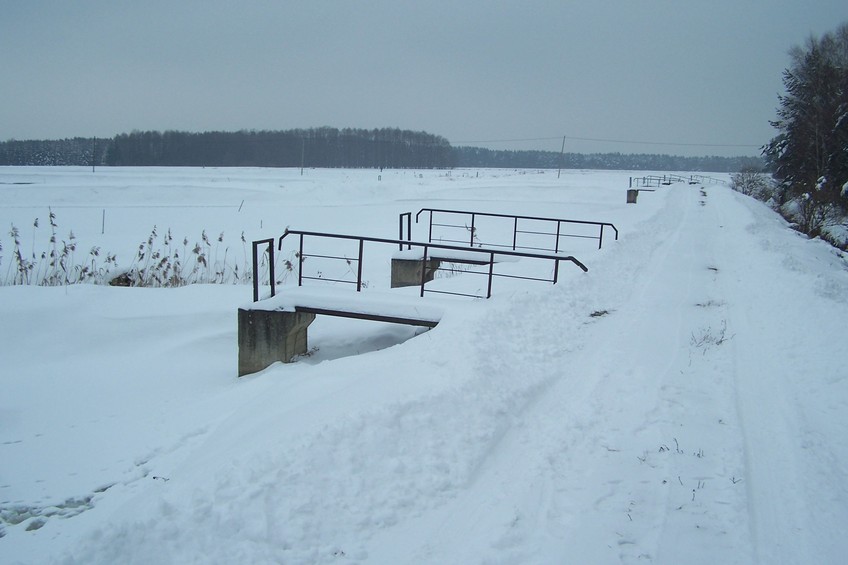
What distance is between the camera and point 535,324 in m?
7.49

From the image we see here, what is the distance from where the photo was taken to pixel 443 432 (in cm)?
455

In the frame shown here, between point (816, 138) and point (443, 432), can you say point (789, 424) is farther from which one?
point (816, 138)

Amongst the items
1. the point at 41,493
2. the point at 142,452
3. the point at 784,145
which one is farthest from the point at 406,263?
the point at 784,145

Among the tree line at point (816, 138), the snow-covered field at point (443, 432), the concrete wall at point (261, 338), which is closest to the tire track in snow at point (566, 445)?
the snow-covered field at point (443, 432)

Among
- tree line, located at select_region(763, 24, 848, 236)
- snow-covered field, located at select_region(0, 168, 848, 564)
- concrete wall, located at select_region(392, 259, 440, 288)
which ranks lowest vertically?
snow-covered field, located at select_region(0, 168, 848, 564)

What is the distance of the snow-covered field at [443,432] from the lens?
134 inches

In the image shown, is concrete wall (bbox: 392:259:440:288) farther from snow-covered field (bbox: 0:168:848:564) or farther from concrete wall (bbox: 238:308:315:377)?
concrete wall (bbox: 238:308:315:377)

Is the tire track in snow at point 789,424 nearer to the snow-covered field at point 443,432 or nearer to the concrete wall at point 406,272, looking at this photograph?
the snow-covered field at point 443,432

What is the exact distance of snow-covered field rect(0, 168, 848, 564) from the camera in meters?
3.41

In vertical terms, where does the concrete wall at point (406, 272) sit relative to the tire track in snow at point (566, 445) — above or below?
above

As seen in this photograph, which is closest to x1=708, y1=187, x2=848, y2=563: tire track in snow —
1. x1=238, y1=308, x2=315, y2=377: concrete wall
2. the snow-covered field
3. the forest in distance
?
the snow-covered field

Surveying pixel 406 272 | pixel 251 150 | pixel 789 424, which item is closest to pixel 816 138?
pixel 406 272

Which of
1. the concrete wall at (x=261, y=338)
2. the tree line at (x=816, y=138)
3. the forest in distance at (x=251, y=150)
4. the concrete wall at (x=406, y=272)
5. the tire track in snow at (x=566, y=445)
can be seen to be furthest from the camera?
the forest in distance at (x=251, y=150)

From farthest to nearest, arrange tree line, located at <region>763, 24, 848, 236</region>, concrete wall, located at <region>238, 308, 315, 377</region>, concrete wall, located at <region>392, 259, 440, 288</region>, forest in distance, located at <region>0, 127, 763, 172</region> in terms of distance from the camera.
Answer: forest in distance, located at <region>0, 127, 763, 172</region>
tree line, located at <region>763, 24, 848, 236</region>
concrete wall, located at <region>392, 259, 440, 288</region>
concrete wall, located at <region>238, 308, 315, 377</region>
